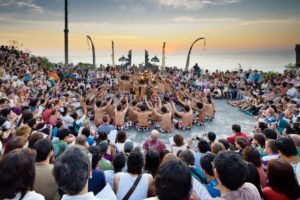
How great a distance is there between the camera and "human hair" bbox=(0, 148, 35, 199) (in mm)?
2021

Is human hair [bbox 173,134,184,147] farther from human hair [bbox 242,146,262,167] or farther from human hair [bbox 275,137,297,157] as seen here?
human hair [bbox 275,137,297,157]

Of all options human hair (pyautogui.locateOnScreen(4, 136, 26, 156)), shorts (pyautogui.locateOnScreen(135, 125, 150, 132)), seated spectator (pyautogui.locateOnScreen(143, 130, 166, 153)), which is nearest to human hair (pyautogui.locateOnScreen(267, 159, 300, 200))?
seated spectator (pyautogui.locateOnScreen(143, 130, 166, 153))

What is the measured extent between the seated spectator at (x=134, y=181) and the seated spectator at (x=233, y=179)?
3.34ft

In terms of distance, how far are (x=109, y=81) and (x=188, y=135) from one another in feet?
33.4

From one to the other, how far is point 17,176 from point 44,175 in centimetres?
85

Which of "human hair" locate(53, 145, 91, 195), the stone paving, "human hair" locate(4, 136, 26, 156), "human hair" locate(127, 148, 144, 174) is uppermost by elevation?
"human hair" locate(53, 145, 91, 195)

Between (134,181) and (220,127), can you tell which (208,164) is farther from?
(220,127)

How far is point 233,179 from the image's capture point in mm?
2295

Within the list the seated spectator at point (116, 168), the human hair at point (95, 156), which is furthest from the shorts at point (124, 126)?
the seated spectator at point (116, 168)

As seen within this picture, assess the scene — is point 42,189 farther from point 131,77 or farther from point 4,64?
point 4,64

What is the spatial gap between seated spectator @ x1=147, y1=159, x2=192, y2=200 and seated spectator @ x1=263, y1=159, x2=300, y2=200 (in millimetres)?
1323

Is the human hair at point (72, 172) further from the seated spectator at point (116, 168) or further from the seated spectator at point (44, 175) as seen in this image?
the seated spectator at point (116, 168)

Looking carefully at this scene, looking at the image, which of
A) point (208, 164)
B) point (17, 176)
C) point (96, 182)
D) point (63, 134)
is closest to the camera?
point (17, 176)

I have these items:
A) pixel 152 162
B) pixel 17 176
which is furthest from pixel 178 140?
pixel 17 176
